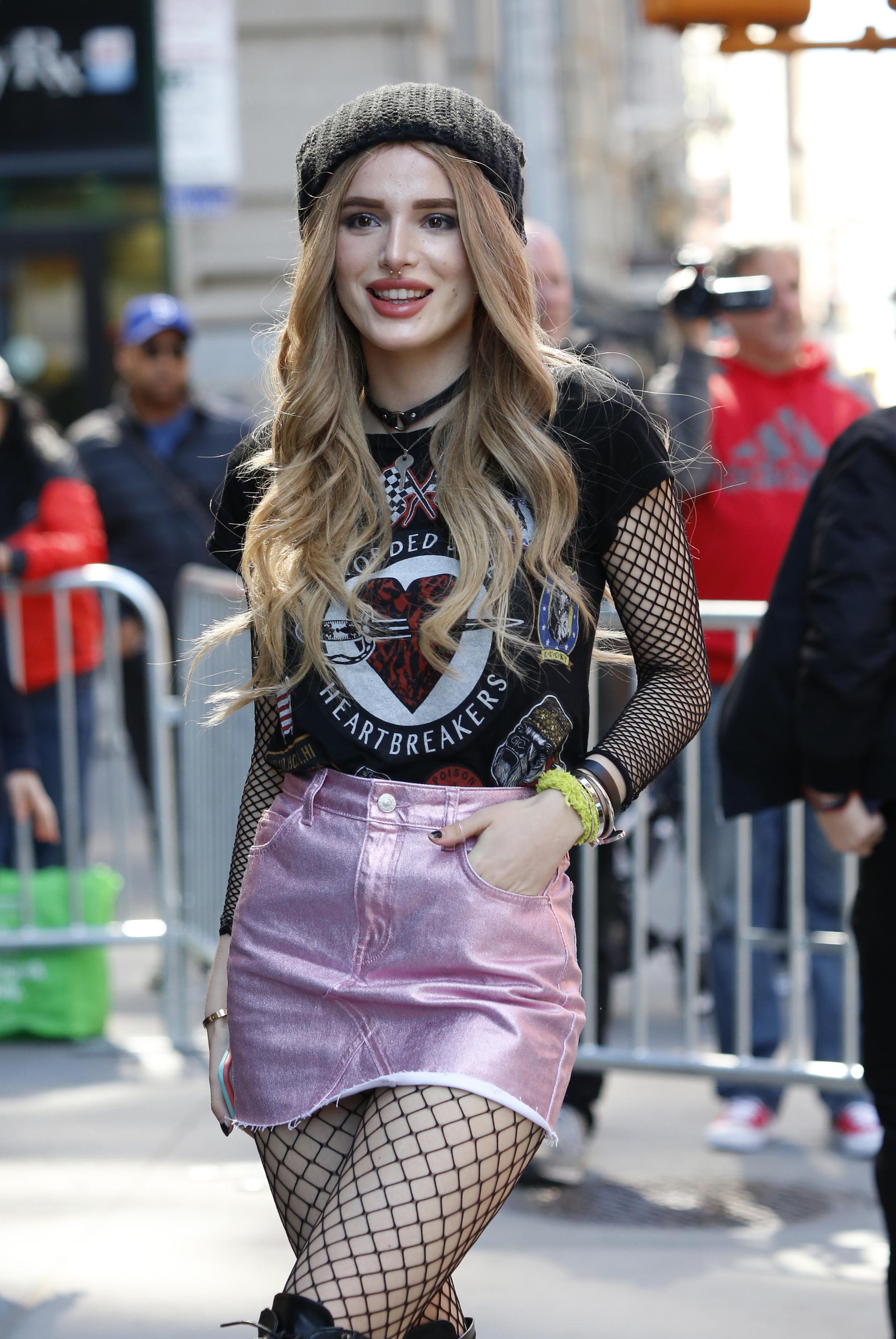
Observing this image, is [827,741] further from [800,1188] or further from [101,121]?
[101,121]

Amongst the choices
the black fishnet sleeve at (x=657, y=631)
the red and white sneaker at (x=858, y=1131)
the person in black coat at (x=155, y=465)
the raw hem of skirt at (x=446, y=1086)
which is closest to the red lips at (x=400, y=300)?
the black fishnet sleeve at (x=657, y=631)

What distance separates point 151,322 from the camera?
6.90 metres

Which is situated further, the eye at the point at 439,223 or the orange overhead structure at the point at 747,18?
the orange overhead structure at the point at 747,18

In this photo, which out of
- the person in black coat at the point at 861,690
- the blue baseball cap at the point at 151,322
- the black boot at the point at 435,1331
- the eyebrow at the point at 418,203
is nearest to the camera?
the black boot at the point at 435,1331

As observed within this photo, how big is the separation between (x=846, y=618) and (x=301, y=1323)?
67.7 inches

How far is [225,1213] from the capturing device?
4.41 metres

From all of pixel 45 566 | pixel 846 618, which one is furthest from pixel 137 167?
pixel 846 618

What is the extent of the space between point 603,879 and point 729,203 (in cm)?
6189

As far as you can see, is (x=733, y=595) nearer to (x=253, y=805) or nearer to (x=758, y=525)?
(x=758, y=525)

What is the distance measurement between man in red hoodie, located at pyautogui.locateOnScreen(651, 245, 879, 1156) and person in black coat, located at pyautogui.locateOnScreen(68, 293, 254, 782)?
6.69ft

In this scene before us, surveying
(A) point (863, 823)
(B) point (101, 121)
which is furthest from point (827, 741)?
(B) point (101, 121)

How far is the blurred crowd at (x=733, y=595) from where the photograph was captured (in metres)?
3.32

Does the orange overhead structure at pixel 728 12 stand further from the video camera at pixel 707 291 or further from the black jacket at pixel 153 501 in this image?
the black jacket at pixel 153 501

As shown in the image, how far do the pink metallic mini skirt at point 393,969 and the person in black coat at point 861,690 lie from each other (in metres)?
1.07
